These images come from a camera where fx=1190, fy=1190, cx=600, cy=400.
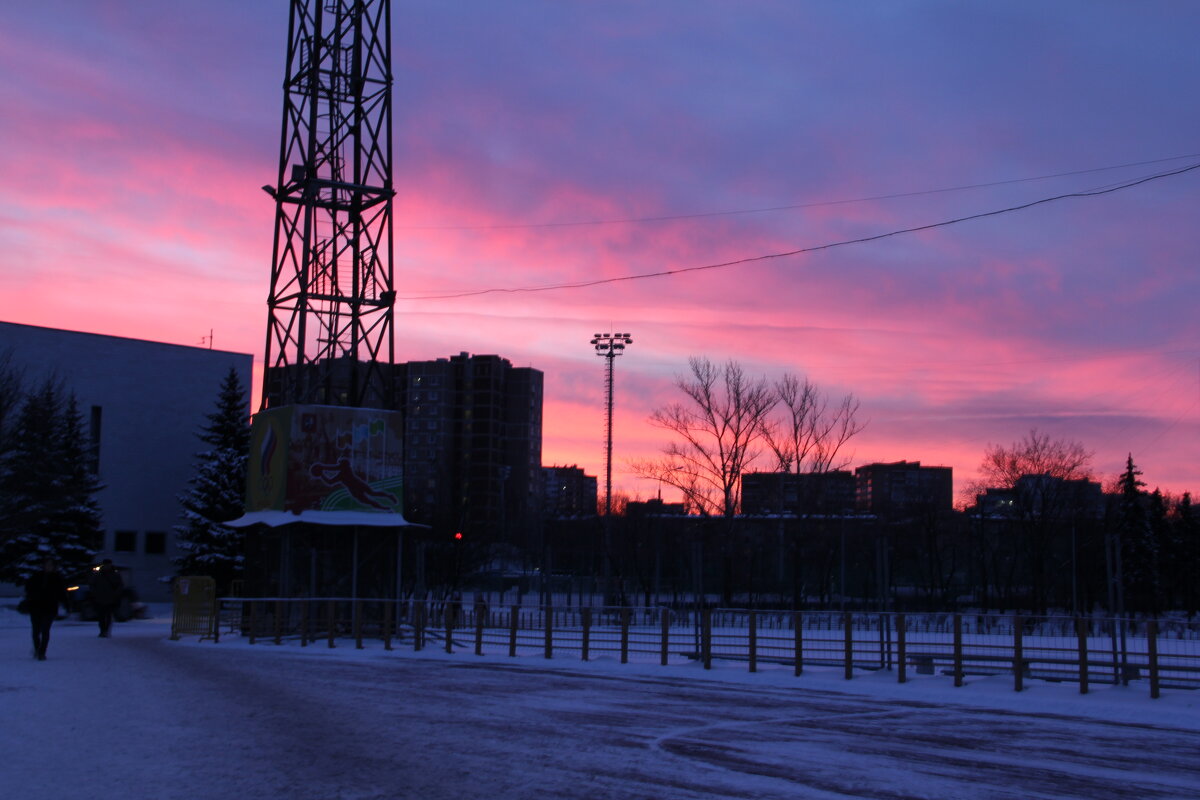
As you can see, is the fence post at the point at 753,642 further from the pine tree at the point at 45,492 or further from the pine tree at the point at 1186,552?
the pine tree at the point at 1186,552

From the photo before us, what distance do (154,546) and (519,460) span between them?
349ft

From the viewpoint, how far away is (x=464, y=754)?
1095 centimetres

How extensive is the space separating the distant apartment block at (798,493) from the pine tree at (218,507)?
26437 millimetres

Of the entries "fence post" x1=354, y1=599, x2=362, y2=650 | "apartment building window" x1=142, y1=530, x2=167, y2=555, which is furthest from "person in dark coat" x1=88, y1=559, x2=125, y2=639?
"apartment building window" x1=142, y1=530, x2=167, y2=555

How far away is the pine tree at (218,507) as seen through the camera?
200 feet

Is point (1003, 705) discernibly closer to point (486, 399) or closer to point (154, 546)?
point (154, 546)

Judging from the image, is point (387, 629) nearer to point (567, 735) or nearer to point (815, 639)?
point (815, 639)

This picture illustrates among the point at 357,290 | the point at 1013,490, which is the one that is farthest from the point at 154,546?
the point at 1013,490

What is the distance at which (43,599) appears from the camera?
69.7 feet

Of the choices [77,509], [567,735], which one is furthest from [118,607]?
[567,735]

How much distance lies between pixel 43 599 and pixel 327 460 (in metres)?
12.4

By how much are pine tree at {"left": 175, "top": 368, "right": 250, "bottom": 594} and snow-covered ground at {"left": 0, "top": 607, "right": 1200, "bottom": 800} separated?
40850mm

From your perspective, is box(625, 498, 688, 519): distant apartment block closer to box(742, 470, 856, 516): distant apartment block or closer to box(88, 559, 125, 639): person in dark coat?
box(742, 470, 856, 516): distant apartment block

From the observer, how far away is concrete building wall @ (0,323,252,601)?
70250 mm
